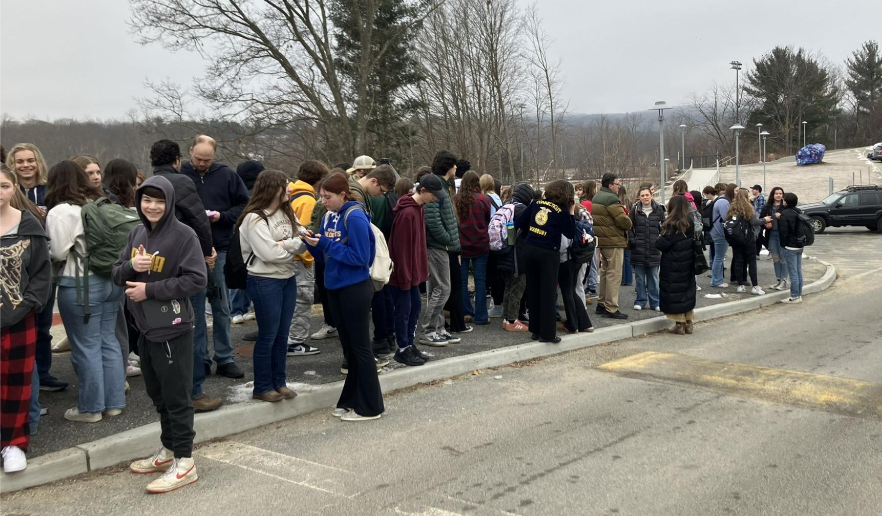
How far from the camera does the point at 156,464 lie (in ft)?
14.7

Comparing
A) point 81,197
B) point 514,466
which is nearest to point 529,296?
point 514,466

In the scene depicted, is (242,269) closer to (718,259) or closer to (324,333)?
(324,333)

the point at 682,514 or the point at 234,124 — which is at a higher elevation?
the point at 234,124

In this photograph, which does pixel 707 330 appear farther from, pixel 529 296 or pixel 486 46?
pixel 486 46

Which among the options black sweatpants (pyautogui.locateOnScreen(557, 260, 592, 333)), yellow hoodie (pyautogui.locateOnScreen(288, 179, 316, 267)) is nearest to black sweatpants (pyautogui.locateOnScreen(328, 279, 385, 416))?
yellow hoodie (pyautogui.locateOnScreen(288, 179, 316, 267))

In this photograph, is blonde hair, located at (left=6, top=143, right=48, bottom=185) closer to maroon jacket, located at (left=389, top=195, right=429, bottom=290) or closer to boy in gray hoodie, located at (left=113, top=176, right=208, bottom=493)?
boy in gray hoodie, located at (left=113, top=176, right=208, bottom=493)

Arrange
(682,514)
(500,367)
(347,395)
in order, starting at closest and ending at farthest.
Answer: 1. (682,514)
2. (347,395)
3. (500,367)

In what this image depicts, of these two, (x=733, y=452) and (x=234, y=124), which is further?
(x=234, y=124)

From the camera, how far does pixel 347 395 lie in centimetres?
573

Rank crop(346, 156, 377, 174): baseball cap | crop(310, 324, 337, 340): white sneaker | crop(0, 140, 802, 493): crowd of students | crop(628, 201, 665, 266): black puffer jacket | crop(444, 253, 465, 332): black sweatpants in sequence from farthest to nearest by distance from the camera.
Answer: crop(628, 201, 665, 266): black puffer jacket < crop(444, 253, 465, 332): black sweatpants < crop(310, 324, 337, 340): white sneaker < crop(346, 156, 377, 174): baseball cap < crop(0, 140, 802, 493): crowd of students

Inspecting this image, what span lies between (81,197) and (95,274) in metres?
0.60

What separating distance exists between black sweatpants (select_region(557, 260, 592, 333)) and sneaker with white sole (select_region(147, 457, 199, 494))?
17.3 ft

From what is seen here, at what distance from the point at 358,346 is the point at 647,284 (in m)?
6.59

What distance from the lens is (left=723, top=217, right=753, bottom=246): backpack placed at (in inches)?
488
